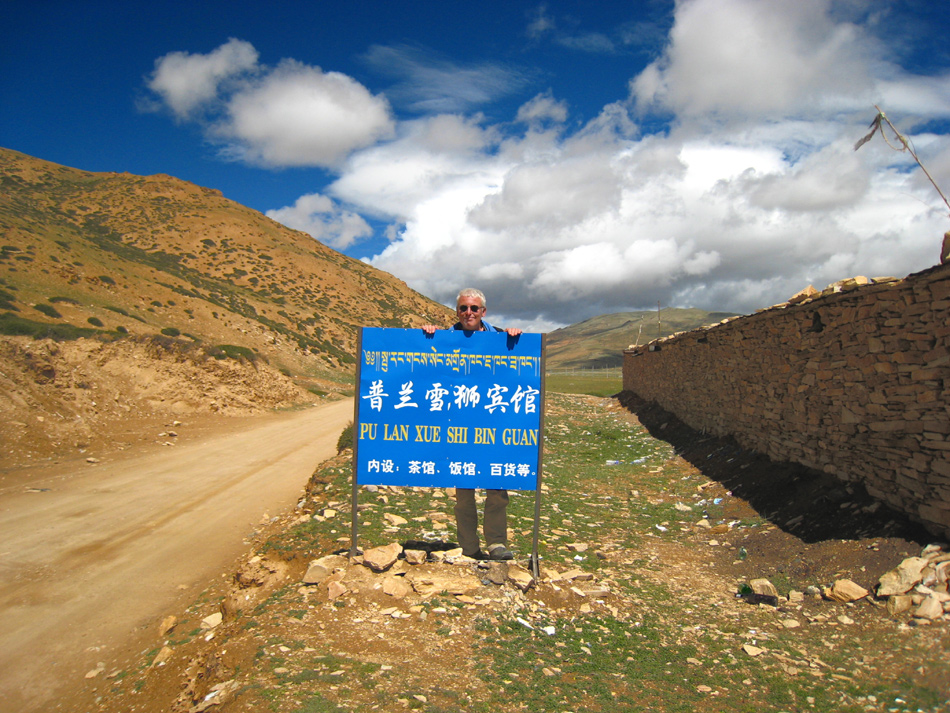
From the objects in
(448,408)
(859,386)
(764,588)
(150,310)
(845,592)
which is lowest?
(764,588)

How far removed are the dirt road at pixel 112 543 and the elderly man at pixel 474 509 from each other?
293 cm

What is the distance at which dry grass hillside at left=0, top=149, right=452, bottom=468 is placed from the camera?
1432 centimetres

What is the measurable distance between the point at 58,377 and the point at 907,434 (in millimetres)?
18405

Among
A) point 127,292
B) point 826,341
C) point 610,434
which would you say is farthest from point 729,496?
point 127,292

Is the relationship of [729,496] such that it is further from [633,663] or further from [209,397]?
[209,397]

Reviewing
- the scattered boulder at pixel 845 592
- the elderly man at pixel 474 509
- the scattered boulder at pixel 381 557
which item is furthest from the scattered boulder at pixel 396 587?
the scattered boulder at pixel 845 592

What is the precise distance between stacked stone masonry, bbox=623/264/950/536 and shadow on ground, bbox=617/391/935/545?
0.53ft

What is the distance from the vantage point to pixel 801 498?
708cm

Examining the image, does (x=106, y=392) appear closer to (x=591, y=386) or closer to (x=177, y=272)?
(x=177, y=272)

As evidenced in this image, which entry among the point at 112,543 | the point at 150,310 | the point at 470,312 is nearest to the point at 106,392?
the point at 112,543

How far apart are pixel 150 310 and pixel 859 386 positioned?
29257 millimetres

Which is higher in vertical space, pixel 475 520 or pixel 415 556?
pixel 475 520

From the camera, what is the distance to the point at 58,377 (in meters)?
14.3

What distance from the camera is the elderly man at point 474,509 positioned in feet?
16.9
